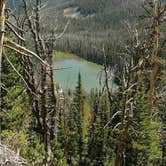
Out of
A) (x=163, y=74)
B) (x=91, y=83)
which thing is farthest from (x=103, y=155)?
(x=91, y=83)

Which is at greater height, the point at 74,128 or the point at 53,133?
the point at 53,133

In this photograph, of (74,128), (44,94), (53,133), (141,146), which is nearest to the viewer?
(44,94)

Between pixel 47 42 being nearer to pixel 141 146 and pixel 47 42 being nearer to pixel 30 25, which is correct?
pixel 30 25

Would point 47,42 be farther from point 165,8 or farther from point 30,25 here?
point 165,8

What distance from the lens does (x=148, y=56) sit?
57.5 ft

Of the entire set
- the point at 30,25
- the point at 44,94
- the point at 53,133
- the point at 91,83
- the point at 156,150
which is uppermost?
the point at 30,25

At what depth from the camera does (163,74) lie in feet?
58.3

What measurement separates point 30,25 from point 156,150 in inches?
825

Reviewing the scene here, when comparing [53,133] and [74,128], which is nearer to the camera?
[53,133]

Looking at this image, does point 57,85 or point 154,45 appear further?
point 57,85

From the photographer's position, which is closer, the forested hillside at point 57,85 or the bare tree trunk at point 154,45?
the forested hillside at point 57,85

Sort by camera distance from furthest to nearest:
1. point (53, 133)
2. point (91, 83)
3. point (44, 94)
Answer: point (91, 83)
point (53, 133)
point (44, 94)

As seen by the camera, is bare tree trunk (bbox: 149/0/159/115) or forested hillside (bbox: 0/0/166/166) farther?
bare tree trunk (bbox: 149/0/159/115)

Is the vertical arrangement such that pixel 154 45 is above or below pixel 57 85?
above
